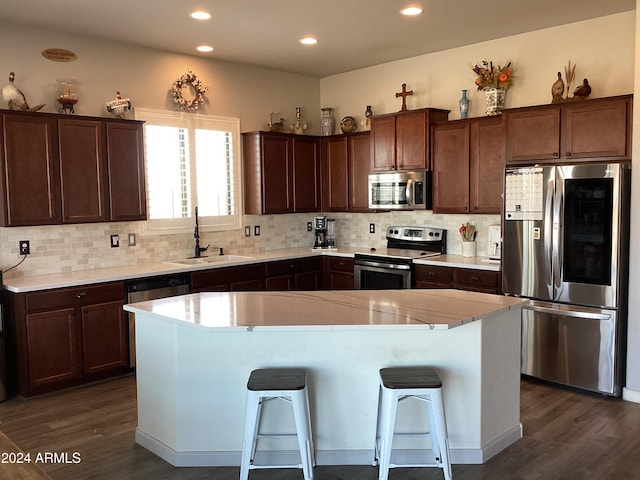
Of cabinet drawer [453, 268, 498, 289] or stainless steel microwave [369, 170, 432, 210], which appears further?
stainless steel microwave [369, 170, 432, 210]

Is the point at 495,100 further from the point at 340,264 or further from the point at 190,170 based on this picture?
the point at 190,170

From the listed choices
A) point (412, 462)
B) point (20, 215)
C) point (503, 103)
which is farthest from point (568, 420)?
A: point (20, 215)

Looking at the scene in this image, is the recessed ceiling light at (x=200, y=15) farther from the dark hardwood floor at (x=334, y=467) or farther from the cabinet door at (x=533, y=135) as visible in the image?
the dark hardwood floor at (x=334, y=467)

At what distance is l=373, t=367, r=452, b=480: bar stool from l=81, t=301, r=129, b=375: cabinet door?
2.62 meters

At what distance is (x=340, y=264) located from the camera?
6.23 metres

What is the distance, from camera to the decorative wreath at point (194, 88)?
18.6ft

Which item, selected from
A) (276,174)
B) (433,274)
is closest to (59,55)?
(276,174)

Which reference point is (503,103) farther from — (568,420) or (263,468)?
(263,468)

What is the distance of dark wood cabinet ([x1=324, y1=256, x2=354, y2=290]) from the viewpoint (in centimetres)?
614

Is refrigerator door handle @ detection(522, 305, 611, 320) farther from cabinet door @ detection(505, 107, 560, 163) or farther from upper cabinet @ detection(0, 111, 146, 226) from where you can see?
upper cabinet @ detection(0, 111, 146, 226)

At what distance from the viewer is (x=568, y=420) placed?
388cm

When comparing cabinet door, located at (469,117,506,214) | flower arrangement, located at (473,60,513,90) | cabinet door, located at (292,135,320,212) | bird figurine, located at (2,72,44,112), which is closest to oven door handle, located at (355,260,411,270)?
cabinet door, located at (469,117,506,214)

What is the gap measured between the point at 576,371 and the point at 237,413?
8.81 feet

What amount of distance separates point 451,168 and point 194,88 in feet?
8.79
